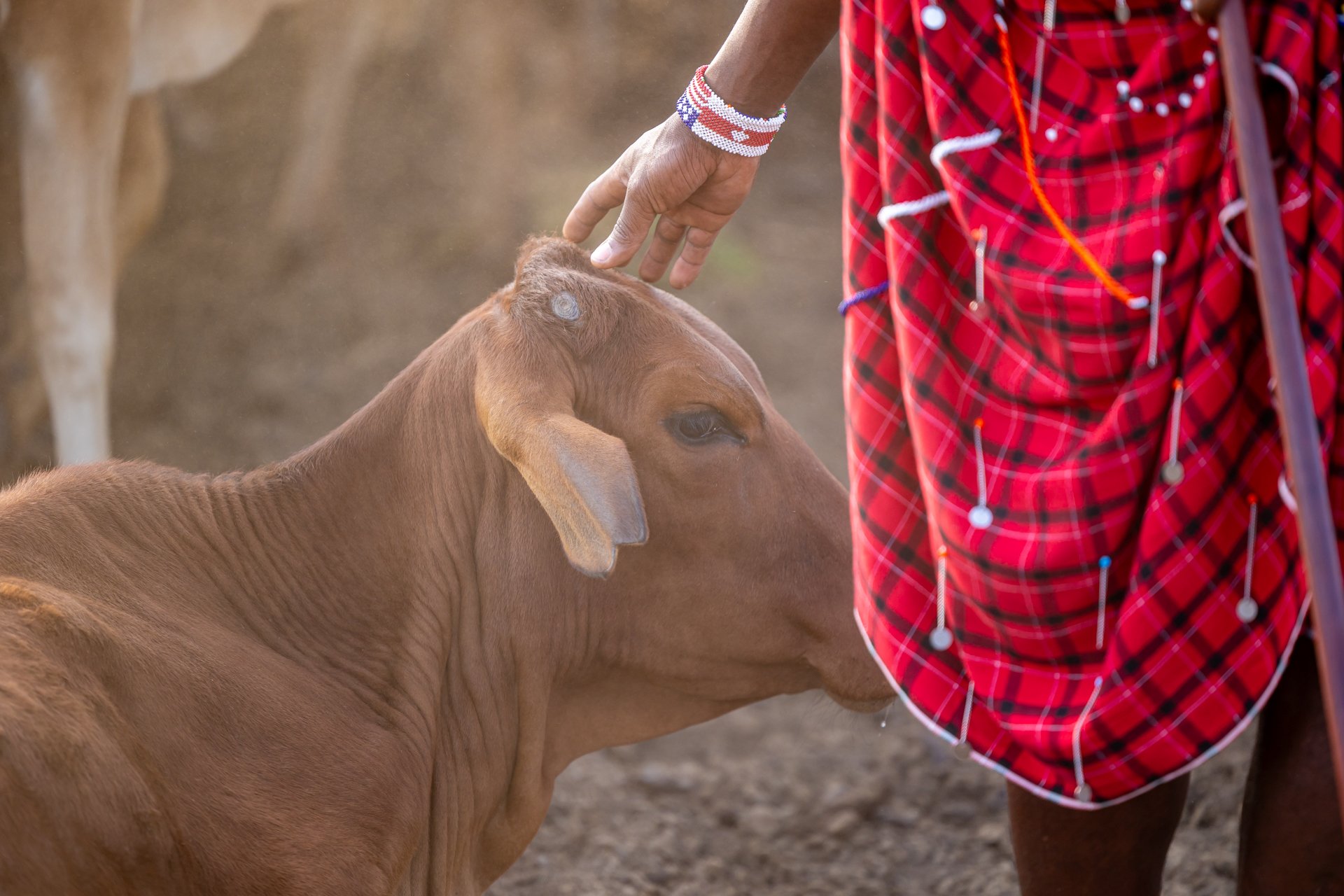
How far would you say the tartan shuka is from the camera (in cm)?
158

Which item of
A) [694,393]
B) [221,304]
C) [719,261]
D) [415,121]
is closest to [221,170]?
[221,304]

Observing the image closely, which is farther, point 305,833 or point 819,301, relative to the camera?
point 819,301

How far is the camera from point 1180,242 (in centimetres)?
161

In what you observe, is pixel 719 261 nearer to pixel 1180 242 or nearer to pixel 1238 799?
pixel 1238 799

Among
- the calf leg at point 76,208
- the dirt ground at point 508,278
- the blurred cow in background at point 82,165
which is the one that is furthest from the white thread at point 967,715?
the calf leg at point 76,208

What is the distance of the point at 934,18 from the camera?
1727 millimetres

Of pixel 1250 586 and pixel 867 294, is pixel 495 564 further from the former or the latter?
pixel 1250 586

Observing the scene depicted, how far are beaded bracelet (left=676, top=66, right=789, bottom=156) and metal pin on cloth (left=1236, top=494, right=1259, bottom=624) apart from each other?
111 centimetres

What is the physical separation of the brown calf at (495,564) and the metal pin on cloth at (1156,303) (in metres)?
1.03

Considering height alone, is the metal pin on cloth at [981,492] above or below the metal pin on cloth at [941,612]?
above

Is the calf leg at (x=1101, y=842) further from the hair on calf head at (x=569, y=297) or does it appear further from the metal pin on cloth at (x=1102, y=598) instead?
the hair on calf head at (x=569, y=297)

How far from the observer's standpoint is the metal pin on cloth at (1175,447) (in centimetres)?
159

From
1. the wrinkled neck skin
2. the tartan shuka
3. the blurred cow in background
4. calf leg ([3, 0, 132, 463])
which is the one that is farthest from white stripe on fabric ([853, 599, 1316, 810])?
calf leg ([3, 0, 132, 463])

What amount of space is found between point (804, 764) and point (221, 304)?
3455 millimetres
